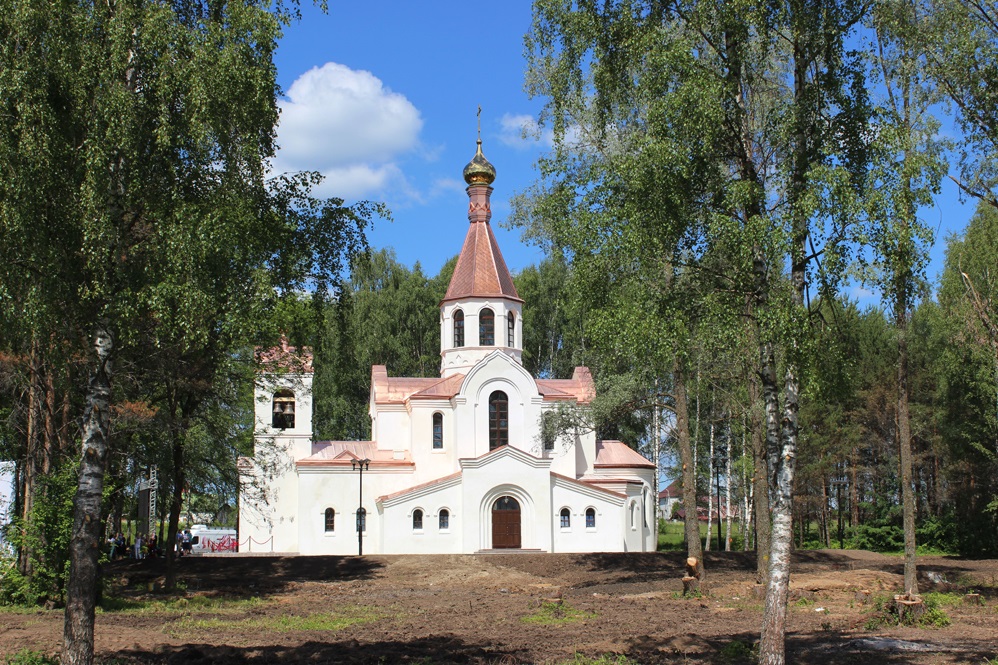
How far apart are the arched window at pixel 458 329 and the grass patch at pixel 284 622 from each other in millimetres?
23578

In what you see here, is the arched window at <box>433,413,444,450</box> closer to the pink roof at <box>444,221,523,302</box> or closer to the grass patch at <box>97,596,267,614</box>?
the pink roof at <box>444,221,523,302</box>

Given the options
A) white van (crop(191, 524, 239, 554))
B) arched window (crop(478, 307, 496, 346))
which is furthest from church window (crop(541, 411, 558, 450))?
white van (crop(191, 524, 239, 554))

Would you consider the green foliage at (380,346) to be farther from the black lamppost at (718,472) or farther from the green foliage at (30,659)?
the green foliage at (30,659)

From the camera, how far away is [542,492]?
37.4 meters

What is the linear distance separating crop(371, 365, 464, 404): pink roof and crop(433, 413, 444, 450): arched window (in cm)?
94

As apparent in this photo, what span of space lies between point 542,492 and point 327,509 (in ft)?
29.8

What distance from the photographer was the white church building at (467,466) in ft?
123

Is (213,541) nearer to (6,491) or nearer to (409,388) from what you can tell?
(409,388)

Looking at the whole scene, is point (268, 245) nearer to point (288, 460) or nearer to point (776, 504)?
point (776, 504)

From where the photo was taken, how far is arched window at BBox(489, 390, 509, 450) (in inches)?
1561

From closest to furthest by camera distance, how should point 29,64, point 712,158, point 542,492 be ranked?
point 29,64 → point 712,158 → point 542,492

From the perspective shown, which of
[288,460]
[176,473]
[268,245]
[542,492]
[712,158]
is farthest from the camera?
[288,460]

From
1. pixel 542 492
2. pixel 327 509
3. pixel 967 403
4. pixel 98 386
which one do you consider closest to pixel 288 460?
pixel 327 509

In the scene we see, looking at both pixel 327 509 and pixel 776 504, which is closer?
pixel 776 504
